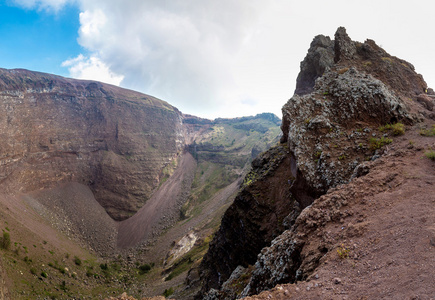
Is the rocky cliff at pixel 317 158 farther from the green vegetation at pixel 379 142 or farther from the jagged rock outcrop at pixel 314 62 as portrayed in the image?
the jagged rock outcrop at pixel 314 62

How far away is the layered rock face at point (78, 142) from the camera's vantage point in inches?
2502

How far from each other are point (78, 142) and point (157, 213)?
44.6m

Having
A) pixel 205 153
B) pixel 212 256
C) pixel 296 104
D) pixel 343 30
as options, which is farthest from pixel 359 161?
pixel 205 153

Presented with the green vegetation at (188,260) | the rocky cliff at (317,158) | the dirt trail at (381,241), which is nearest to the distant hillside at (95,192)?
the green vegetation at (188,260)

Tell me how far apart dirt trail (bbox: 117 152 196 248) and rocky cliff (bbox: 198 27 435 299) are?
52662mm

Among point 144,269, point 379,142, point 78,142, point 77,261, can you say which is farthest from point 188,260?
point 78,142

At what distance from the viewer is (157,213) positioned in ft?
246

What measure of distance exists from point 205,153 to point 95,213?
68620 mm

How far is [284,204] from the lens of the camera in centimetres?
1641

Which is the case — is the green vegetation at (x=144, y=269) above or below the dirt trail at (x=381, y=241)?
below

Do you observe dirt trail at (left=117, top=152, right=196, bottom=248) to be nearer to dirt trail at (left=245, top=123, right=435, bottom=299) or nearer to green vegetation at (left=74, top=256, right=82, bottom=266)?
green vegetation at (left=74, top=256, right=82, bottom=266)

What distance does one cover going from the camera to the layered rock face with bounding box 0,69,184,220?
63562mm

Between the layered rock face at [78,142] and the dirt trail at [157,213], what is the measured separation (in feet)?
13.2

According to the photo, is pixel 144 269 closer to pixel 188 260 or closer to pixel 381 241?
pixel 188 260
